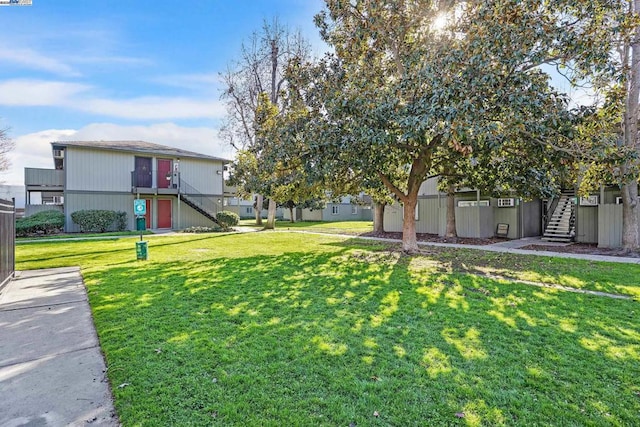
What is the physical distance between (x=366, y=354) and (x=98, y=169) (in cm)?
2150

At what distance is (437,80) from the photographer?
7.14 meters

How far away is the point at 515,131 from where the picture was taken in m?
7.14

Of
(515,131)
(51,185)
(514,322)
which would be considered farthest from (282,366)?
(51,185)

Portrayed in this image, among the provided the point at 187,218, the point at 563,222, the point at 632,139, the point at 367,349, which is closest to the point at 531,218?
the point at 563,222

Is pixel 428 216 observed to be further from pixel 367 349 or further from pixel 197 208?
pixel 367 349

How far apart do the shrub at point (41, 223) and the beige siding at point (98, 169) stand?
1.75m

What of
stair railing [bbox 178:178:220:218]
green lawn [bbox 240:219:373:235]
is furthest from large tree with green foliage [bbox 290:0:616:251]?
stair railing [bbox 178:178:220:218]

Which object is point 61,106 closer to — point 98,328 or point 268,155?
point 268,155

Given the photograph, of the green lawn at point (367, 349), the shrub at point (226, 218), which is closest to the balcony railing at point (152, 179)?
the shrub at point (226, 218)

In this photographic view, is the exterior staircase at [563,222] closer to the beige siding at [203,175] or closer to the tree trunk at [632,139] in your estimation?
the tree trunk at [632,139]

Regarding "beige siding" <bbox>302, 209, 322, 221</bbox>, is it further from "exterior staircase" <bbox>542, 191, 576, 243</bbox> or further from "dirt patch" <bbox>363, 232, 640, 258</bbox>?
"exterior staircase" <bbox>542, 191, 576, 243</bbox>

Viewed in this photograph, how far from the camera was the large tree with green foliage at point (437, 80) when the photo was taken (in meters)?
6.80

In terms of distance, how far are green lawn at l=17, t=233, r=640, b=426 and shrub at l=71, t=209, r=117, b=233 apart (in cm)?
1370

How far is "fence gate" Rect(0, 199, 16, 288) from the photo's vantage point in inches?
227
